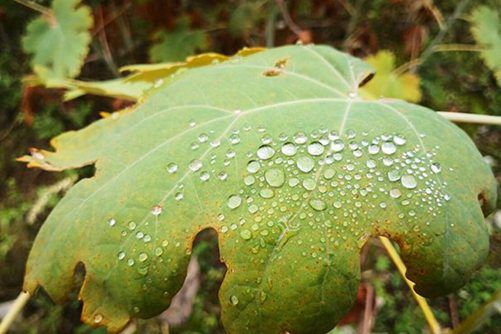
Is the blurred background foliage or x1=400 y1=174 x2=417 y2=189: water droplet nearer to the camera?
x1=400 y1=174 x2=417 y2=189: water droplet

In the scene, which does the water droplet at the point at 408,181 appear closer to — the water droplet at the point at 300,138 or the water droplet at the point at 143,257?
the water droplet at the point at 300,138

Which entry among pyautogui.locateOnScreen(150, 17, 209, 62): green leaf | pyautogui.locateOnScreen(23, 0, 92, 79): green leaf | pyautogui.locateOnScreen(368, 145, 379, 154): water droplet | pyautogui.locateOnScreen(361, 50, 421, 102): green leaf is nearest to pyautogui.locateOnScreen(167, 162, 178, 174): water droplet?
pyautogui.locateOnScreen(368, 145, 379, 154): water droplet

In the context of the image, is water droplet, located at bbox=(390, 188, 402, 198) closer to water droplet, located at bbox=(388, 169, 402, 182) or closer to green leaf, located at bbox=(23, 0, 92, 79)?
water droplet, located at bbox=(388, 169, 402, 182)

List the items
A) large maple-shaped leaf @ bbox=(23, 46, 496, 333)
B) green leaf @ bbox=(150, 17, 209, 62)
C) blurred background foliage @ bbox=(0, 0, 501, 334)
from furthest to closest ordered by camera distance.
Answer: green leaf @ bbox=(150, 17, 209, 62) → blurred background foliage @ bbox=(0, 0, 501, 334) → large maple-shaped leaf @ bbox=(23, 46, 496, 333)

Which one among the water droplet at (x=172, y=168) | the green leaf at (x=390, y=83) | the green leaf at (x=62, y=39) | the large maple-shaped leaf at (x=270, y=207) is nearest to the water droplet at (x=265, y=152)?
the large maple-shaped leaf at (x=270, y=207)

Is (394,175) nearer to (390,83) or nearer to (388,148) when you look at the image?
(388,148)

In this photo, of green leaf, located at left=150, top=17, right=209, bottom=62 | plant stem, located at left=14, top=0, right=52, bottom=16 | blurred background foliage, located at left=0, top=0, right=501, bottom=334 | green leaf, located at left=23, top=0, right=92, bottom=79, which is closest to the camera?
blurred background foliage, located at left=0, top=0, right=501, bottom=334

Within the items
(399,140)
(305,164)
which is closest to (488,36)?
(399,140)
